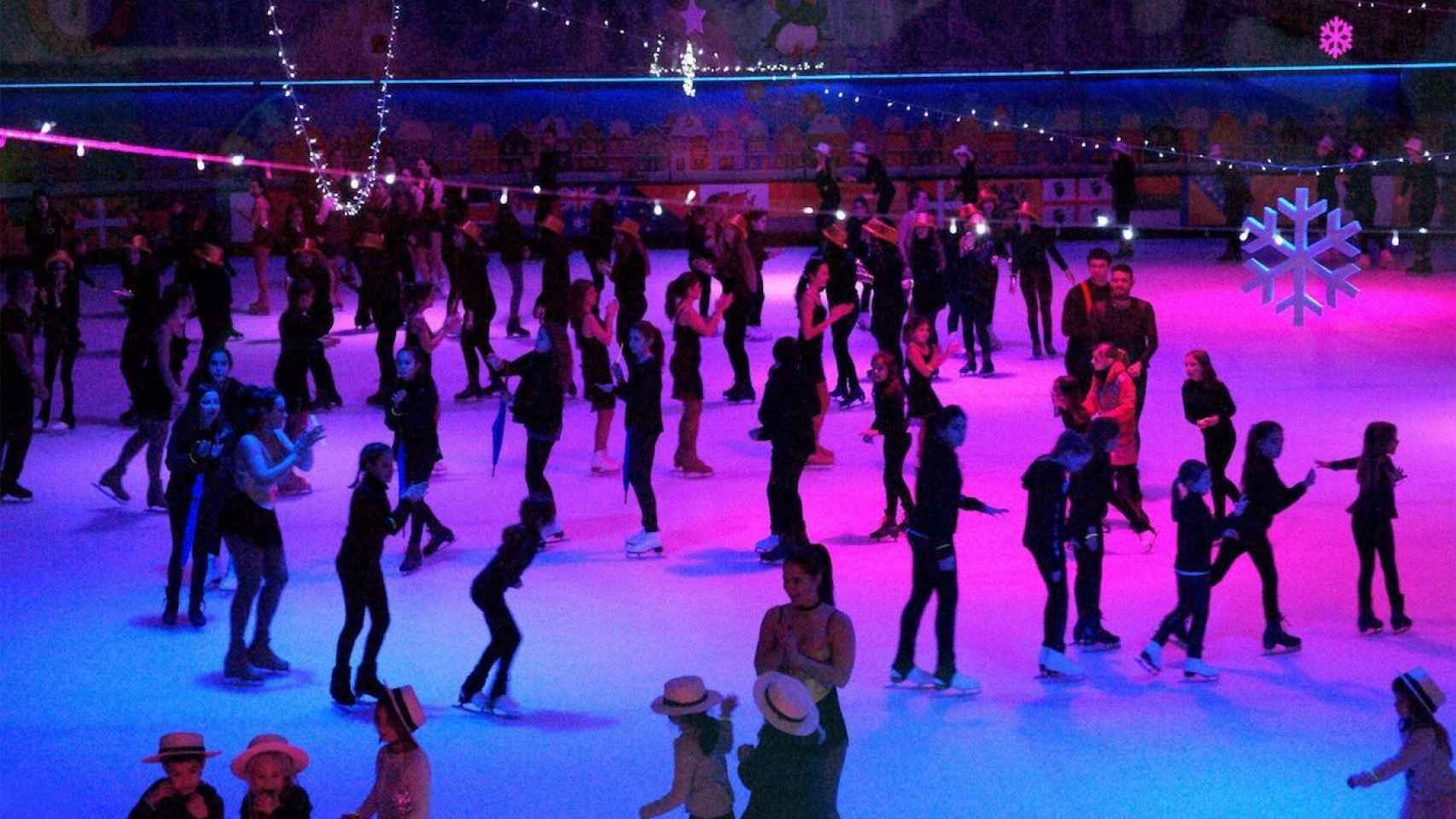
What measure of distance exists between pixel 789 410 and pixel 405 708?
13.2 ft

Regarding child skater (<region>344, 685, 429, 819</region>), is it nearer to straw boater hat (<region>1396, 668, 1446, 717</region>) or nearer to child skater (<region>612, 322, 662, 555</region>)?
straw boater hat (<region>1396, 668, 1446, 717</region>)

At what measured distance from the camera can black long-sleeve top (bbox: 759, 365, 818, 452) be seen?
9.06 meters

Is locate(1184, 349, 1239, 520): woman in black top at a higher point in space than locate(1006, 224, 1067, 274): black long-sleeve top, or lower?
lower

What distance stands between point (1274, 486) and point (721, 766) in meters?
3.45

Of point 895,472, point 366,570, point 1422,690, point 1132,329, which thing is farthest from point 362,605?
point 1132,329

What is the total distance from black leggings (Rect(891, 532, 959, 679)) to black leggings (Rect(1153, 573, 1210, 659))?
92 centimetres

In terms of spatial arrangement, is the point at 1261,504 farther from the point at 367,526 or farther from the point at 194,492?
the point at 194,492

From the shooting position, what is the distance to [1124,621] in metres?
8.41

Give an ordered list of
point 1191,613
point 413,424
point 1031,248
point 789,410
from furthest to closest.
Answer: point 1031,248 < point 413,424 < point 789,410 < point 1191,613

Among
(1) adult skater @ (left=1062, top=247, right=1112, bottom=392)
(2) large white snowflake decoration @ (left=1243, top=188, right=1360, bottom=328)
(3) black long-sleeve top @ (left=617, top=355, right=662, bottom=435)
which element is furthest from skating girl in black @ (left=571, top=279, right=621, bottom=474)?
(2) large white snowflake decoration @ (left=1243, top=188, right=1360, bottom=328)

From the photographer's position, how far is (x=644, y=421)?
31.6 ft

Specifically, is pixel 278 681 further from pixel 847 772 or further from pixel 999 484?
pixel 999 484

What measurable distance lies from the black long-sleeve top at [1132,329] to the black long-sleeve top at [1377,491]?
2484mm

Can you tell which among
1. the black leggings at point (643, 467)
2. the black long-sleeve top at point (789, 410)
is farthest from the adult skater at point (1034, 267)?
the black long-sleeve top at point (789, 410)
